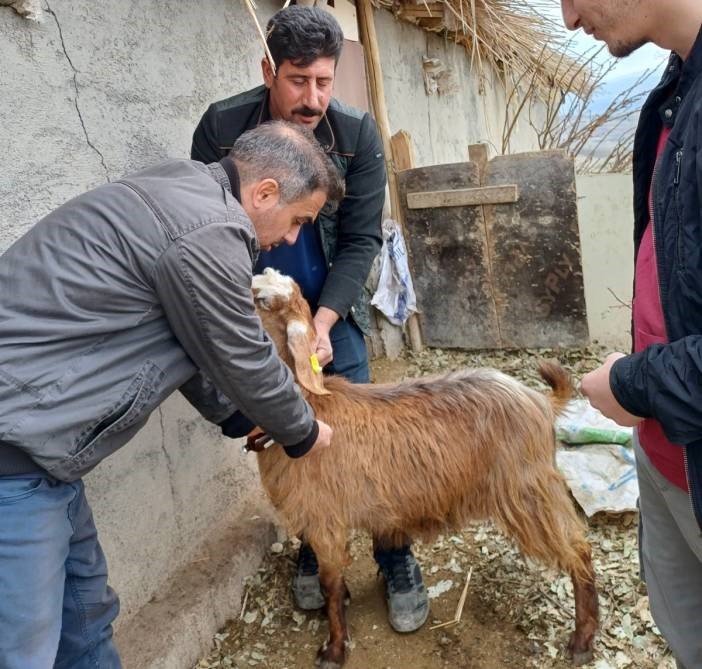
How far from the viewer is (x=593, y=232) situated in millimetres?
5996

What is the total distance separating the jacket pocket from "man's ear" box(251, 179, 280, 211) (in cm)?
60

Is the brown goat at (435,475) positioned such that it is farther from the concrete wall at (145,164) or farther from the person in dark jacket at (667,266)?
the person in dark jacket at (667,266)

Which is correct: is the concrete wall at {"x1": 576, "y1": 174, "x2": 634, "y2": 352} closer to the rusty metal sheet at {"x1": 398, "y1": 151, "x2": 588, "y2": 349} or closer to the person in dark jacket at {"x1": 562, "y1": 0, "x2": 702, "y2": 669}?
the rusty metal sheet at {"x1": 398, "y1": 151, "x2": 588, "y2": 349}

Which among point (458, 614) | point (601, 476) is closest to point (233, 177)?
point (458, 614)

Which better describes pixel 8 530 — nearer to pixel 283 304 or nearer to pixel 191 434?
pixel 283 304

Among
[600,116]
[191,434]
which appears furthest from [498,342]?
[191,434]

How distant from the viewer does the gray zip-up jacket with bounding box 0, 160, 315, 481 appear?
1.59 m

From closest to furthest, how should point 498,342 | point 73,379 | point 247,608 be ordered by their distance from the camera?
point 73,379 < point 247,608 < point 498,342

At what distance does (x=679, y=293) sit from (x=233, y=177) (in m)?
→ 1.27

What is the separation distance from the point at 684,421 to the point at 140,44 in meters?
2.75

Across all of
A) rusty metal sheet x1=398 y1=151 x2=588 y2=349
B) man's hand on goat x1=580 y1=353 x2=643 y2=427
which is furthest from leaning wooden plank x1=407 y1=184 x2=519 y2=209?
man's hand on goat x1=580 y1=353 x2=643 y2=427

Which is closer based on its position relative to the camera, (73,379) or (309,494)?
(73,379)

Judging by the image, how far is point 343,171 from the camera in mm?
2906

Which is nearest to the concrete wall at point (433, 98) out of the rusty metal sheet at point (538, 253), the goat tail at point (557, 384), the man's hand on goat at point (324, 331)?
the rusty metal sheet at point (538, 253)
